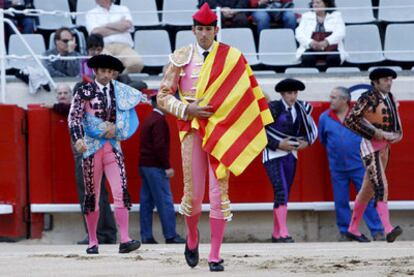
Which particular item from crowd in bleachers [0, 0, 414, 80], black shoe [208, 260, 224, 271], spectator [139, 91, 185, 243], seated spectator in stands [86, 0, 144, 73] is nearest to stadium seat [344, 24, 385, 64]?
crowd in bleachers [0, 0, 414, 80]

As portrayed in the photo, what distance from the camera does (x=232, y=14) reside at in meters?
13.8

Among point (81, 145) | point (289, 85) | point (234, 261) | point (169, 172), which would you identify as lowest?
point (234, 261)

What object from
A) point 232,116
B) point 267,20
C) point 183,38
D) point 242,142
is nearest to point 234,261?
point 242,142

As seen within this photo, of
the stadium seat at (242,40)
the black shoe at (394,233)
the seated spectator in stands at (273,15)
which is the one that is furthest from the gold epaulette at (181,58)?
the seated spectator in stands at (273,15)

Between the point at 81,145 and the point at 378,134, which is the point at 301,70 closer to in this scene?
the point at 378,134

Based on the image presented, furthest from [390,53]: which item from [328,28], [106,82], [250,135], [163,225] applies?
[250,135]

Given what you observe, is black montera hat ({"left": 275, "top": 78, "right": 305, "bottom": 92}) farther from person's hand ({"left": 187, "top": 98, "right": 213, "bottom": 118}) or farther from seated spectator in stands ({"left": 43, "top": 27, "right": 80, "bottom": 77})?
person's hand ({"left": 187, "top": 98, "right": 213, "bottom": 118})

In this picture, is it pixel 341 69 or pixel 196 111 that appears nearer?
pixel 196 111

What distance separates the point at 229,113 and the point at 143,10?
19.4 ft

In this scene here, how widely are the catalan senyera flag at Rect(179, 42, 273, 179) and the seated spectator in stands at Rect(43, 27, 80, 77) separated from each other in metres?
4.85

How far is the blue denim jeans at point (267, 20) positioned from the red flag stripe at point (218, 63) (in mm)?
5375

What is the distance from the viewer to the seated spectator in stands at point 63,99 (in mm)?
12672

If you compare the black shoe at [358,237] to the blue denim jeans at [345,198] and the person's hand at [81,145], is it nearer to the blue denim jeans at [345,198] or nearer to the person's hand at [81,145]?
the blue denim jeans at [345,198]

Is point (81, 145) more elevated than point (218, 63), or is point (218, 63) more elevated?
point (218, 63)
